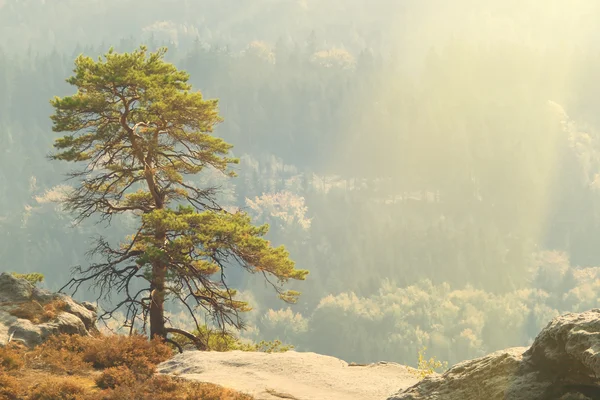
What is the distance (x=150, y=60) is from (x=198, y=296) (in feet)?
34.6

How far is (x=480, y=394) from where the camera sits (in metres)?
10.1

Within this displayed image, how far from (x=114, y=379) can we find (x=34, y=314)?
22.2 feet

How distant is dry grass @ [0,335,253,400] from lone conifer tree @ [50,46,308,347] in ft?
9.90

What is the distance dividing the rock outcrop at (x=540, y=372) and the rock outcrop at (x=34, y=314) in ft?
45.5

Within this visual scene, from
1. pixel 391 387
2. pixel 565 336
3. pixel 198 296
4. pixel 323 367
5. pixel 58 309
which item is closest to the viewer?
pixel 565 336

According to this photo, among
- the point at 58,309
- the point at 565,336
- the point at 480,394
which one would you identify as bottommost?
the point at 480,394

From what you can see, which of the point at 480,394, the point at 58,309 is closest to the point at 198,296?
the point at 58,309

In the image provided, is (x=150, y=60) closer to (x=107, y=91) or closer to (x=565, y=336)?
(x=107, y=91)

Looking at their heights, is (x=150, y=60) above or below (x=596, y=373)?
above

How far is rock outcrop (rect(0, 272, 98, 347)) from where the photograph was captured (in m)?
19.7

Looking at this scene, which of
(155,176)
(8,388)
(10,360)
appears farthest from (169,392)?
(155,176)

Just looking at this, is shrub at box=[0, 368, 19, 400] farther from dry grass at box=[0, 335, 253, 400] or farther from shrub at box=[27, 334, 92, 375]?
shrub at box=[27, 334, 92, 375]

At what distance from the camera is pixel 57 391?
14820 millimetres

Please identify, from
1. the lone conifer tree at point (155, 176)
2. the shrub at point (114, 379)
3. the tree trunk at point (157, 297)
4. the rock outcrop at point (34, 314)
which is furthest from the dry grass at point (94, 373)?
the tree trunk at point (157, 297)
